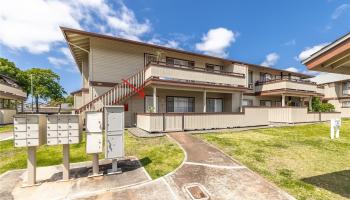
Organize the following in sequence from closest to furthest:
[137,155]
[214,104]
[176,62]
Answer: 1. [137,155]
2. [176,62]
3. [214,104]

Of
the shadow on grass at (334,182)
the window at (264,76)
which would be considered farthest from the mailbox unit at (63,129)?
the window at (264,76)

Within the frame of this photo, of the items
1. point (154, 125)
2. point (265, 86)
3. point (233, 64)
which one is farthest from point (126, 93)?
point (265, 86)

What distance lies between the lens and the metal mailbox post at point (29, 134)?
4555 millimetres

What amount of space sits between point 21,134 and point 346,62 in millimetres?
8558

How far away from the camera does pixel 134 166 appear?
234 inches

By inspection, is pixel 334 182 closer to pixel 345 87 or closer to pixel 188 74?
pixel 188 74

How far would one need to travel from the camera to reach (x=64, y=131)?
4973 mm

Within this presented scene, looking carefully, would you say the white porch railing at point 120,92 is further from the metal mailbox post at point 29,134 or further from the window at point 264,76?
the window at point 264,76

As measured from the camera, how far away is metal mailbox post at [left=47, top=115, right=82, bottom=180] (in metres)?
4.88

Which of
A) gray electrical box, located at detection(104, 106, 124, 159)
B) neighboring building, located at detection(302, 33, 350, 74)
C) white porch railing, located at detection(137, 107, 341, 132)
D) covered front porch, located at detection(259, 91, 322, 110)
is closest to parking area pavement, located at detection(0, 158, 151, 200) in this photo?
gray electrical box, located at detection(104, 106, 124, 159)

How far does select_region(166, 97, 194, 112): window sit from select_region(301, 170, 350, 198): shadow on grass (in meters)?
11.5

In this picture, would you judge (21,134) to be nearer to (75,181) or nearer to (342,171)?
(75,181)

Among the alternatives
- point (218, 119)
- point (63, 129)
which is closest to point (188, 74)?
point (218, 119)

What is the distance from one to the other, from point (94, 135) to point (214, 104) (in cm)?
1446
